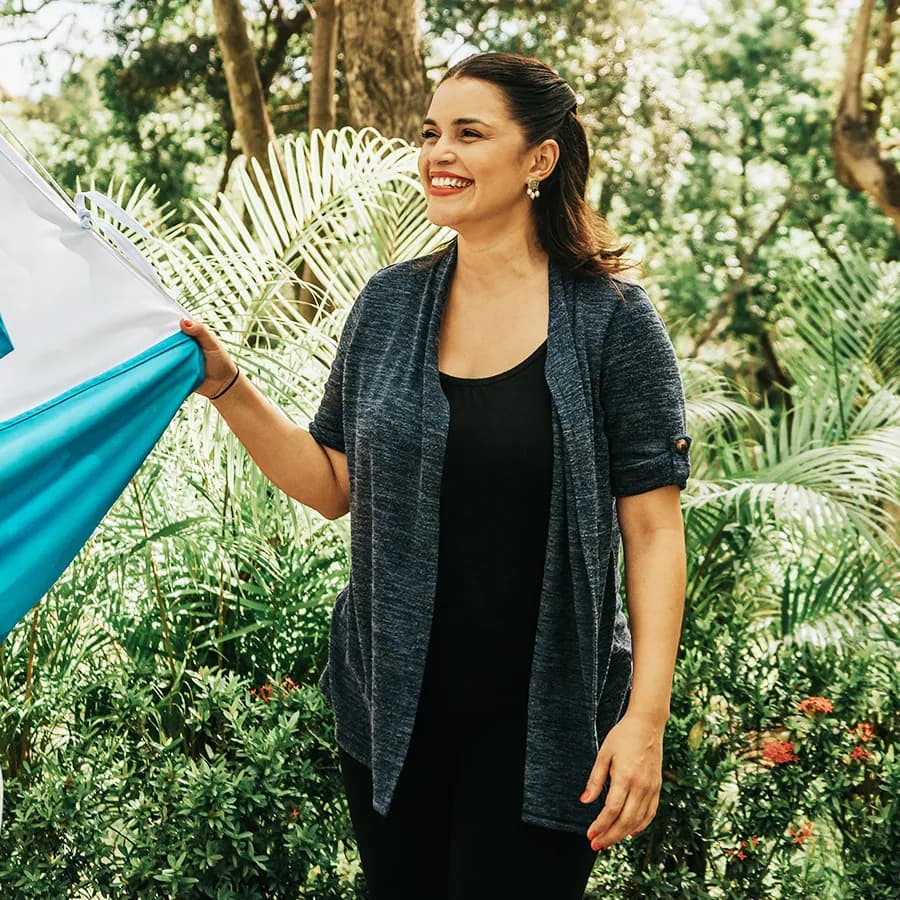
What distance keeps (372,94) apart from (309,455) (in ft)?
18.3

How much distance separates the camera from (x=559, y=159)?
6.91 feet

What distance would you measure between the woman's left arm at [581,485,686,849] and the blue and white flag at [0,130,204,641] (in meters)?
0.78

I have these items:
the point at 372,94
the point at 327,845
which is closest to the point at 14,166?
the point at 327,845

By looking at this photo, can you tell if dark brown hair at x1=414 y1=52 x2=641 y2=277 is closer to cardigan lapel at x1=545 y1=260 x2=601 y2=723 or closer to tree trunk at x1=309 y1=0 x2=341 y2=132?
cardigan lapel at x1=545 y1=260 x2=601 y2=723

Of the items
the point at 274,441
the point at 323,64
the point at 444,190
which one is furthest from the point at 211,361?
the point at 323,64

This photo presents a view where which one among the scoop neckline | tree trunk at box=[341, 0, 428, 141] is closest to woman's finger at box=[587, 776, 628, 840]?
the scoop neckline

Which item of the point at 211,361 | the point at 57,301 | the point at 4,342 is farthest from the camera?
the point at 211,361

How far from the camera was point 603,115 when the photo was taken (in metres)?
15.1

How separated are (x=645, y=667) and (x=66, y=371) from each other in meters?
1.03

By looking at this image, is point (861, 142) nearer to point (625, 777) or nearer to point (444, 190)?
point (444, 190)

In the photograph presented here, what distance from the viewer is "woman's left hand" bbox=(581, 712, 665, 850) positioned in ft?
6.18

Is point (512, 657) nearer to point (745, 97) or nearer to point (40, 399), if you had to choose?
point (40, 399)

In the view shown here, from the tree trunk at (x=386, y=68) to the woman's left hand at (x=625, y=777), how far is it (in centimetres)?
572

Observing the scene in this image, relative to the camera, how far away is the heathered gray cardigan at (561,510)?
1898 millimetres
